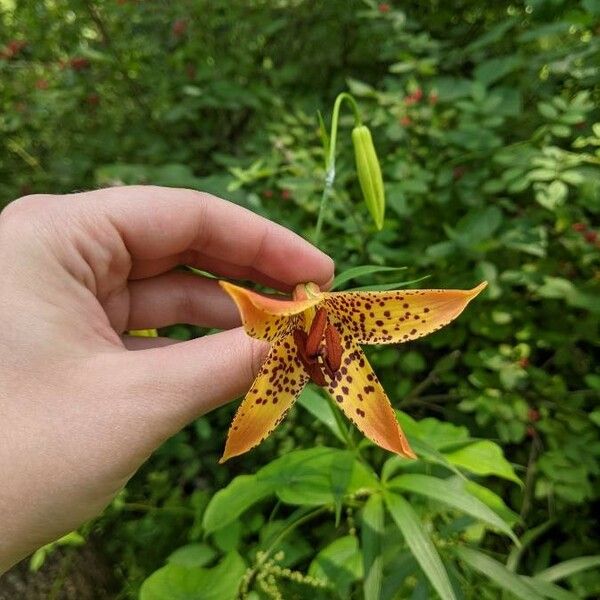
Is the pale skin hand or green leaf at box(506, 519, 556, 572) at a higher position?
the pale skin hand

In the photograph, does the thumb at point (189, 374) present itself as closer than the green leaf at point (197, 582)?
Yes

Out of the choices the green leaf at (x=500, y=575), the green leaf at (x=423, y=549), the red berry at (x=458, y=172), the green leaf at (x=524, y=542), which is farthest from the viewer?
the red berry at (x=458, y=172)

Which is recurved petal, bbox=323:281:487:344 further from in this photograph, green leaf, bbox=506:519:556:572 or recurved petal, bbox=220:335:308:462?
green leaf, bbox=506:519:556:572

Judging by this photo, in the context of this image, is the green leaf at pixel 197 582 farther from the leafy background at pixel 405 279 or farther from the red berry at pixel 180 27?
the red berry at pixel 180 27

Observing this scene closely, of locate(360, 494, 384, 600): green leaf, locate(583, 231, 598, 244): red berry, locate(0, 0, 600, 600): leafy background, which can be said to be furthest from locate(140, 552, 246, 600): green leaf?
locate(583, 231, 598, 244): red berry

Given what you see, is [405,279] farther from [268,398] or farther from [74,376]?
[74,376]

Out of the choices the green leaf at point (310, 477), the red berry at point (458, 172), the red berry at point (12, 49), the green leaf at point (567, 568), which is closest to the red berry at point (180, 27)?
the red berry at point (12, 49)

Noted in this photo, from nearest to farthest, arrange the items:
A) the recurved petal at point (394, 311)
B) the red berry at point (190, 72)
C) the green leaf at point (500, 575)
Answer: the recurved petal at point (394, 311) < the green leaf at point (500, 575) < the red berry at point (190, 72)

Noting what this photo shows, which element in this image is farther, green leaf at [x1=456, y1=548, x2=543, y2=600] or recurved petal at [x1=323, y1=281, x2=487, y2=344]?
green leaf at [x1=456, y1=548, x2=543, y2=600]

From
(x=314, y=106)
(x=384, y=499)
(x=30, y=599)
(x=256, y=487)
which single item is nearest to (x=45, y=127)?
(x=314, y=106)
